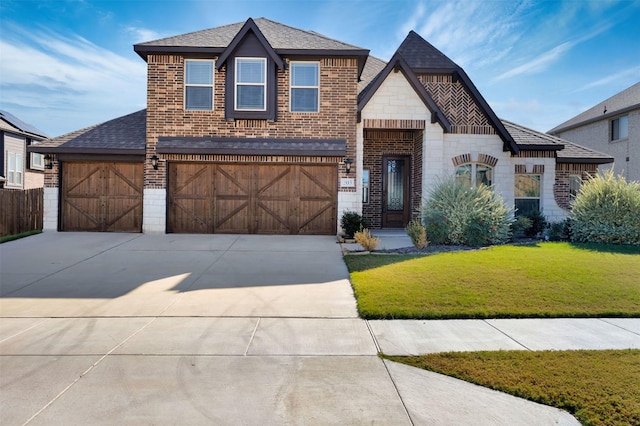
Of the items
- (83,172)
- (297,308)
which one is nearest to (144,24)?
(83,172)

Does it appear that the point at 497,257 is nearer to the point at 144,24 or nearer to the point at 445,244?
the point at 445,244

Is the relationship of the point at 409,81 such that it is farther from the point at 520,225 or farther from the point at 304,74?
the point at 520,225

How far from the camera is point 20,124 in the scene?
2894 cm

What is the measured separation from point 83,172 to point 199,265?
7.49 metres

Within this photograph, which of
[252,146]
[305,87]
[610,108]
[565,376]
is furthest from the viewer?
[610,108]

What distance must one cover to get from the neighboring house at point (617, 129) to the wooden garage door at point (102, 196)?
23.2 m

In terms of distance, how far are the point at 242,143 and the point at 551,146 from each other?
11198mm

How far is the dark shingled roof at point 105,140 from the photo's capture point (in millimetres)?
13500

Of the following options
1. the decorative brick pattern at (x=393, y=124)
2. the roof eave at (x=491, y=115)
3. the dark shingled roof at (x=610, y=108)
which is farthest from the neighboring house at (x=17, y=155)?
the dark shingled roof at (x=610, y=108)

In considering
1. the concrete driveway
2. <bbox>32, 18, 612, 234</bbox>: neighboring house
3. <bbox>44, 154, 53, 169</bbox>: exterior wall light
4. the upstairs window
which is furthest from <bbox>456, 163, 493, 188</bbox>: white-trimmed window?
the upstairs window

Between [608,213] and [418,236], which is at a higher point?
[608,213]

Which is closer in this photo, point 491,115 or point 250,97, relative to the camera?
point 250,97

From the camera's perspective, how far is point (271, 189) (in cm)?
1405

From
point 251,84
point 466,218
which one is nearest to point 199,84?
point 251,84
